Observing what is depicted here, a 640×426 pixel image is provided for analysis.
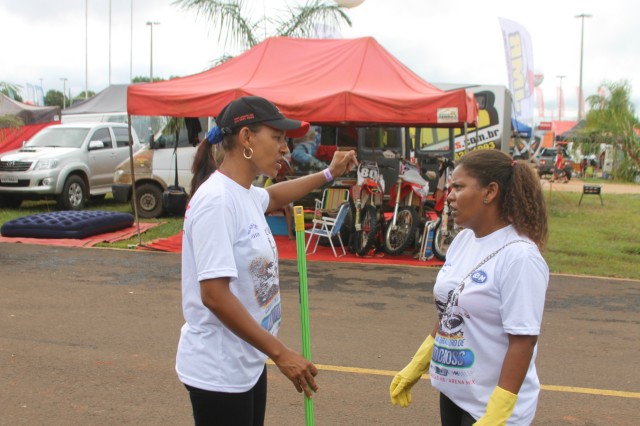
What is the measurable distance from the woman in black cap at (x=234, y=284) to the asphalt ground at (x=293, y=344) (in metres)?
2.04

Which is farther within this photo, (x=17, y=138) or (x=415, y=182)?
(x=17, y=138)

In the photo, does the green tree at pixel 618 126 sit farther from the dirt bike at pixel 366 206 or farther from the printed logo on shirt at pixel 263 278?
the printed logo on shirt at pixel 263 278

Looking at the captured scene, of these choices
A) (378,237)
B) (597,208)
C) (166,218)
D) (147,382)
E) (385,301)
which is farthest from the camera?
(597,208)

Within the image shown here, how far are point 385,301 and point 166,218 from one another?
8164 mm

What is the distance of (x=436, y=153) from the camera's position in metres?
15.4

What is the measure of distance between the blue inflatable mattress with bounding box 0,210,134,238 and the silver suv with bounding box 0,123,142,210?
3.18 m

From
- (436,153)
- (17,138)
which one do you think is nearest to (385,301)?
(436,153)

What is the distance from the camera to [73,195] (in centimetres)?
1579

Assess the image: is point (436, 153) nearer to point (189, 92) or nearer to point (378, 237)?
point (378, 237)

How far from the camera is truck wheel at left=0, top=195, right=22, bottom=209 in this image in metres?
16.1

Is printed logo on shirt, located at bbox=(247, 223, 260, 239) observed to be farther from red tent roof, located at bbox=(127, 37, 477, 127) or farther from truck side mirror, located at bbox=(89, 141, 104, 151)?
truck side mirror, located at bbox=(89, 141, 104, 151)

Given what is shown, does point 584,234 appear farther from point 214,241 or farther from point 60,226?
point 214,241

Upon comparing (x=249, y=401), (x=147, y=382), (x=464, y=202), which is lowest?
(x=147, y=382)

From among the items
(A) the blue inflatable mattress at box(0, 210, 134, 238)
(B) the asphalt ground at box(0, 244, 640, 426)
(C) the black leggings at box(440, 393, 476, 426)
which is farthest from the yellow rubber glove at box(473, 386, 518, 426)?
(A) the blue inflatable mattress at box(0, 210, 134, 238)
